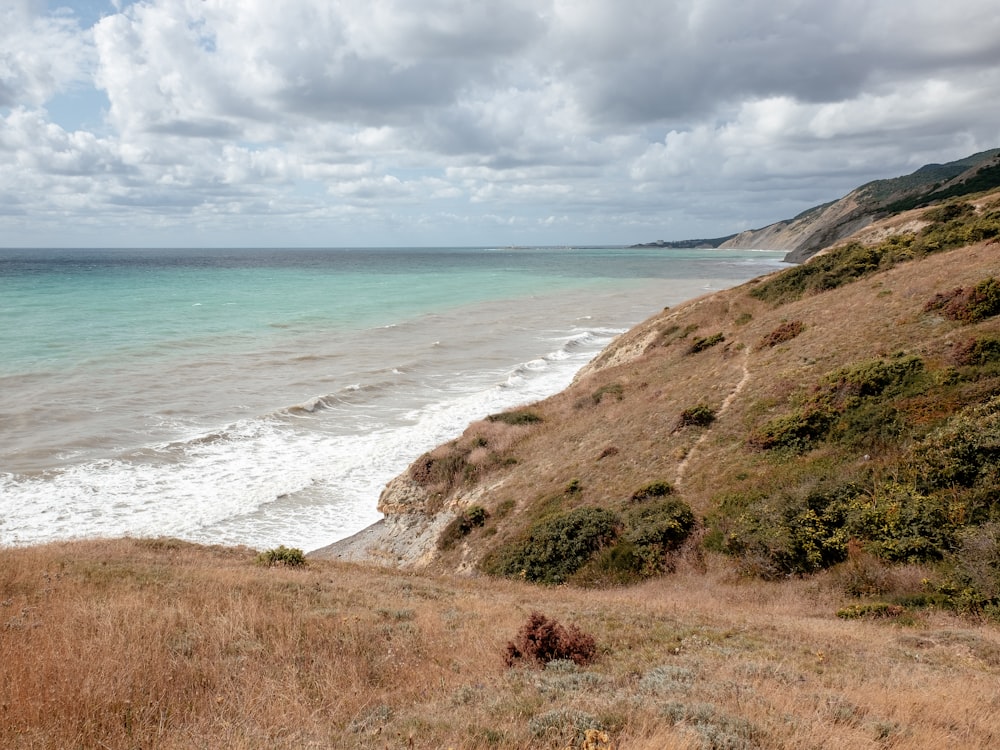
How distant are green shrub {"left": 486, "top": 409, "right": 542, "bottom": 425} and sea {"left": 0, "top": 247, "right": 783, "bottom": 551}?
389cm

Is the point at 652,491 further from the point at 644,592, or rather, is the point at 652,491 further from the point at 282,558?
the point at 282,558

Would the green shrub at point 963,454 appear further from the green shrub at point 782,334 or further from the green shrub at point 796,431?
the green shrub at point 782,334

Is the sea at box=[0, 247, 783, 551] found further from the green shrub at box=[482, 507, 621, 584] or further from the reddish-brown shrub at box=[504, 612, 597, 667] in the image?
the reddish-brown shrub at box=[504, 612, 597, 667]

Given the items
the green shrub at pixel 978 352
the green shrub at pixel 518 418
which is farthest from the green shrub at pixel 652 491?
the green shrub at pixel 518 418

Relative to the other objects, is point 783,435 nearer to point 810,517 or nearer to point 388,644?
point 810,517

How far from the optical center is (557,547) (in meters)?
16.7

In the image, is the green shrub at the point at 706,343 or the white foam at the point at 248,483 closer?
the white foam at the point at 248,483

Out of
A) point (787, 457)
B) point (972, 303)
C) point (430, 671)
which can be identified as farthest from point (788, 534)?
point (972, 303)

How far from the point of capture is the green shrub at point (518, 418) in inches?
1073

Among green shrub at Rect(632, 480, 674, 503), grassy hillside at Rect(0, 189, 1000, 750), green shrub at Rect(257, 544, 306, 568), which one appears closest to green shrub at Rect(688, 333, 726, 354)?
grassy hillside at Rect(0, 189, 1000, 750)

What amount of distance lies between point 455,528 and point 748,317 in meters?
20.8

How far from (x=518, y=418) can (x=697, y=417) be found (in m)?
9.30

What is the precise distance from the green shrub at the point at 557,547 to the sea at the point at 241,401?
23.6 feet

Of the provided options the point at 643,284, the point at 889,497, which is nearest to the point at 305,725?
the point at 889,497
